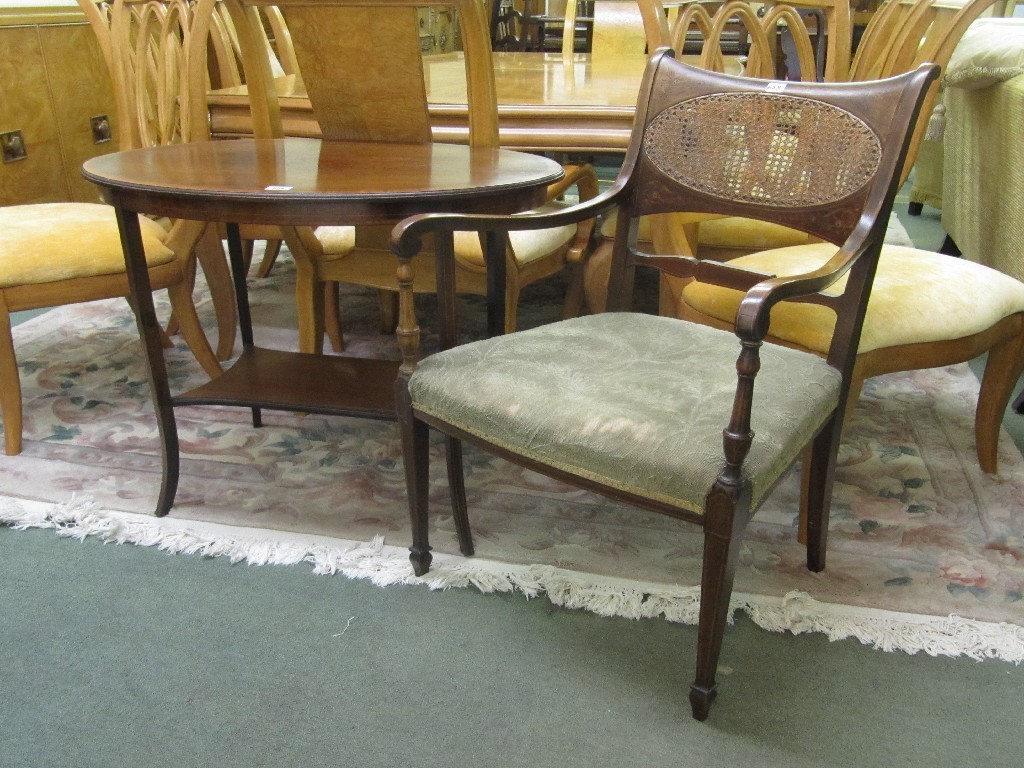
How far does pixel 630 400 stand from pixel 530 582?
490 millimetres

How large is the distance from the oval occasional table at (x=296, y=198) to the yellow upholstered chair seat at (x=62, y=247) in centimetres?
26

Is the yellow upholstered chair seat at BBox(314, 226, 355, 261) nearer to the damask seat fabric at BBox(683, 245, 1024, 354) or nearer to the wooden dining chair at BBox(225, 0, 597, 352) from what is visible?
the wooden dining chair at BBox(225, 0, 597, 352)

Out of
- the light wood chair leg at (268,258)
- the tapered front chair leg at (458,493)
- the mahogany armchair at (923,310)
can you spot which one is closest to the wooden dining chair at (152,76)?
the light wood chair leg at (268,258)

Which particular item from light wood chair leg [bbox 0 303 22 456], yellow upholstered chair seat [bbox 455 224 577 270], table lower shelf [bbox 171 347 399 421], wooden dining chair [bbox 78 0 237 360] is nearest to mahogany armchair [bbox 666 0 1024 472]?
yellow upholstered chair seat [bbox 455 224 577 270]

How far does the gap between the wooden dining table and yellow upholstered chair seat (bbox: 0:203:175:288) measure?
41cm

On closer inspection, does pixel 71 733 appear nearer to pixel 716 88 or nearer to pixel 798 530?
pixel 798 530

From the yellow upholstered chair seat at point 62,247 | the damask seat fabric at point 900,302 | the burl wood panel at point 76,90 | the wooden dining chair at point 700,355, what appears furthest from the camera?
the burl wood panel at point 76,90

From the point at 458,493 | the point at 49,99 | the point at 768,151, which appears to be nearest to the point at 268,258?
the point at 49,99

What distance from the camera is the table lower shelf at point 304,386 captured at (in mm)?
1741

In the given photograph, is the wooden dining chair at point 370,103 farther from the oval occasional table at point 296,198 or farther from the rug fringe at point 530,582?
the rug fringe at point 530,582

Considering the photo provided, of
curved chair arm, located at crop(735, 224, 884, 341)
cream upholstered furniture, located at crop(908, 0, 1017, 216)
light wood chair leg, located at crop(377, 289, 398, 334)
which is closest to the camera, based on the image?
curved chair arm, located at crop(735, 224, 884, 341)

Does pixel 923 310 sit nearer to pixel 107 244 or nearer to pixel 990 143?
pixel 990 143

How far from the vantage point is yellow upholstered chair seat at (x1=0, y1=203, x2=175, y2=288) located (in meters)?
1.91

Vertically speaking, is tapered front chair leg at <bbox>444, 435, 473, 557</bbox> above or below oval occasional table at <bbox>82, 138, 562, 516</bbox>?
below
